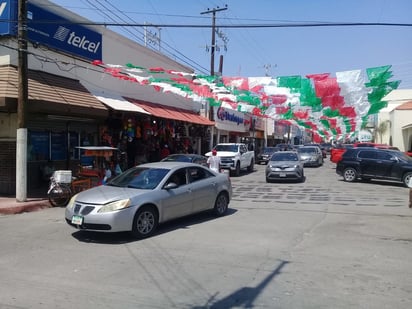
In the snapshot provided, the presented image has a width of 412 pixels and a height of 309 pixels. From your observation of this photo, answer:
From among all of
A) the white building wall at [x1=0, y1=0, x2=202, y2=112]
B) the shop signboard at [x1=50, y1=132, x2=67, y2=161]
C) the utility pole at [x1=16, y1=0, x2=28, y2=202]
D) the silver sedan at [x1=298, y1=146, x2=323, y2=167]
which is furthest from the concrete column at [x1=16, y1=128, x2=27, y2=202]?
the silver sedan at [x1=298, y1=146, x2=323, y2=167]

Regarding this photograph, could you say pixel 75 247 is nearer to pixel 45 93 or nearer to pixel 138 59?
pixel 45 93

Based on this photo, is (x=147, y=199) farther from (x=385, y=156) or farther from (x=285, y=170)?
(x=385, y=156)

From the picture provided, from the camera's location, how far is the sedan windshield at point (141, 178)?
30.6 feet

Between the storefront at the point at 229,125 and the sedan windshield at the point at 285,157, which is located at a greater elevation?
the storefront at the point at 229,125

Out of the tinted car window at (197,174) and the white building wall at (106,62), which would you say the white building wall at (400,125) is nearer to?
the white building wall at (106,62)

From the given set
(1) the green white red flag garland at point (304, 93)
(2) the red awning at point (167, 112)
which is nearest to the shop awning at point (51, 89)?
(1) the green white red flag garland at point (304, 93)

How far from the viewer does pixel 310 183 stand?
2075 centimetres

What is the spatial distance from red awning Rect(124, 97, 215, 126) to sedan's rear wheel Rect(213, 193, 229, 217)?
9834mm

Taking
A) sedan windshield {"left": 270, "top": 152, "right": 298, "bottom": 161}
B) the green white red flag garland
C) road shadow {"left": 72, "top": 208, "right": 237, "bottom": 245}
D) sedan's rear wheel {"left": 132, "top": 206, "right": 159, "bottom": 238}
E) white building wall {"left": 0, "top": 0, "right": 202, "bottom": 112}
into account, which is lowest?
road shadow {"left": 72, "top": 208, "right": 237, "bottom": 245}

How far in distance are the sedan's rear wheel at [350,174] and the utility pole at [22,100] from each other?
1528 centimetres

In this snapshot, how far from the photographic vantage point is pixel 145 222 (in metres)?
8.66

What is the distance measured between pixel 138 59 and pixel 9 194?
35.0 feet

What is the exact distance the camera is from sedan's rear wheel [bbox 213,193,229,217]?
36.4 ft

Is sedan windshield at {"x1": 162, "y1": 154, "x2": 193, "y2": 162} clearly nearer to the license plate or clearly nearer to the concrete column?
the concrete column
